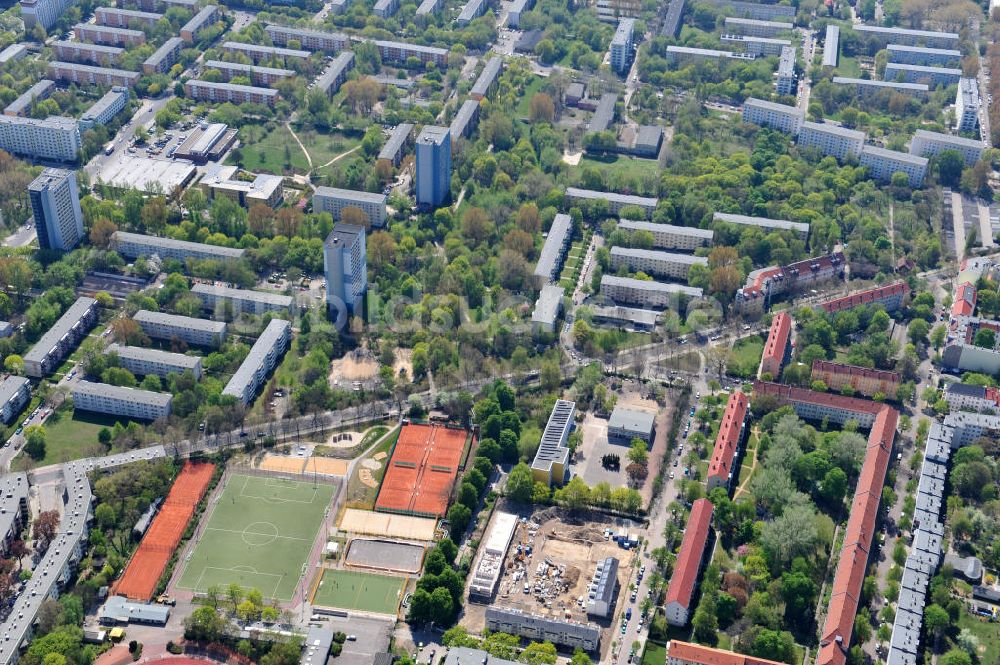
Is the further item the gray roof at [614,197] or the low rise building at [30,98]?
the low rise building at [30,98]

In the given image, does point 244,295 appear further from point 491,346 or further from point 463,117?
point 463,117

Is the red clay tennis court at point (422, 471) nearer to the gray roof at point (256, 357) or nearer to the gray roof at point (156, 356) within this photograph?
the gray roof at point (256, 357)

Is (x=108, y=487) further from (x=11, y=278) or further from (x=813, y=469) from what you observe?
(x=813, y=469)


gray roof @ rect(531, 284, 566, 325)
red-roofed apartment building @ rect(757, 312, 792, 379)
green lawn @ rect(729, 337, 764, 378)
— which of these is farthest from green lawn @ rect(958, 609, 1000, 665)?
gray roof @ rect(531, 284, 566, 325)

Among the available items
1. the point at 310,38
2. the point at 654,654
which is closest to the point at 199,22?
the point at 310,38

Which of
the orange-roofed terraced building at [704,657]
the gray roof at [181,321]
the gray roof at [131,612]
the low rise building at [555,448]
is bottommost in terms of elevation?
the gray roof at [131,612]

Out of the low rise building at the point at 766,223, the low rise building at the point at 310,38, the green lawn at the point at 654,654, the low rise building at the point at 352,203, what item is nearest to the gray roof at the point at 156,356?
the low rise building at the point at 352,203

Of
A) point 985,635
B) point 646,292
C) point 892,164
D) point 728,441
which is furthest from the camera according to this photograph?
point 892,164
